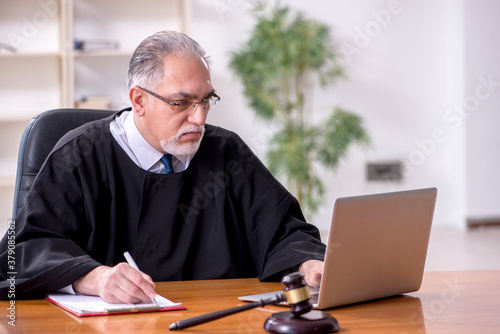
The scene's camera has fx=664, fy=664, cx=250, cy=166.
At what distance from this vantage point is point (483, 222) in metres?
6.10

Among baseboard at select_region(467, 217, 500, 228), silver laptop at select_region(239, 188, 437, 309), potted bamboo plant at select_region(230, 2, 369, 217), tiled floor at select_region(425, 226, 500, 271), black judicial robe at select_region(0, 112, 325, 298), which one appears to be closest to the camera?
silver laptop at select_region(239, 188, 437, 309)

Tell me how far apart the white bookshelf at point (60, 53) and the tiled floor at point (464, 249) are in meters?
2.59

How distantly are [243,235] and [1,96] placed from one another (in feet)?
12.7

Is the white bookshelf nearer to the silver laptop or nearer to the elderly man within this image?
the elderly man

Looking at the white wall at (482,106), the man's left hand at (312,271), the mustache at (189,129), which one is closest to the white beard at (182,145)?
the mustache at (189,129)

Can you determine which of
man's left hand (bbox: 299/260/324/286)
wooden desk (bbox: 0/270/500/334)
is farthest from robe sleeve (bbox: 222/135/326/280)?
wooden desk (bbox: 0/270/500/334)

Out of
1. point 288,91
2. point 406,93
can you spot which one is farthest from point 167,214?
point 406,93

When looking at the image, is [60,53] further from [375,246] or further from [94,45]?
[375,246]

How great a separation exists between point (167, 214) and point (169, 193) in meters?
0.05

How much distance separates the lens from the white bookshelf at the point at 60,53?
502 centimetres

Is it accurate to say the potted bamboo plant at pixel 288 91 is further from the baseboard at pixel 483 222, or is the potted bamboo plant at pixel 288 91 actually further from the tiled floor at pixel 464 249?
the baseboard at pixel 483 222

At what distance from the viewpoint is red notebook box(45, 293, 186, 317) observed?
117cm

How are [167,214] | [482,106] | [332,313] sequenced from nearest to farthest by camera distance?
[332,313], [167,214], [482,106]

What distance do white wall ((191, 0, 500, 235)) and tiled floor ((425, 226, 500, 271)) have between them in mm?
288
